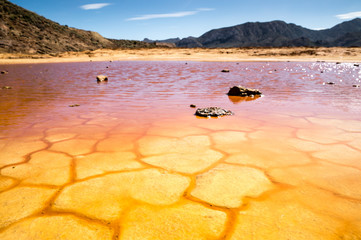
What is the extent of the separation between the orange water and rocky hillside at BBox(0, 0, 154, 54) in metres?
30.6

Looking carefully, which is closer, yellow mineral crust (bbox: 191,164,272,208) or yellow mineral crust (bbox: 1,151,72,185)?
yellow mineral crust (bbox: 191,164,272,208)

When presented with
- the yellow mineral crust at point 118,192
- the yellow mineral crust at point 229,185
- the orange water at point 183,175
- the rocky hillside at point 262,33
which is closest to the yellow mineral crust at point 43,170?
the orange water at point 183,175

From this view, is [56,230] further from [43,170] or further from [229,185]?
[229,185]

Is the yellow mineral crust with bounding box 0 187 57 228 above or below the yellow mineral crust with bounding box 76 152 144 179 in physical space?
below

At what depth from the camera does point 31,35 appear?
100 feet

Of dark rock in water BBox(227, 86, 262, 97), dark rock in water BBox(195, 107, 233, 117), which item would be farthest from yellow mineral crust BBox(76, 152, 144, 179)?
dark rock in water BBox(227, 86, 262, 97)

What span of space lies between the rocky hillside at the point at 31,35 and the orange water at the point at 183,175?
30.6m

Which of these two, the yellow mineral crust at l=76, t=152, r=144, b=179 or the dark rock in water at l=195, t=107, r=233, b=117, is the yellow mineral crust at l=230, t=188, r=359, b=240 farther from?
the dark rock in water at l=195, t=107, r=233, b=117

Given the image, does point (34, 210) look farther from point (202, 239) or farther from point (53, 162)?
point (202, 239)

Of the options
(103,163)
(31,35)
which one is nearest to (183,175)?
(103,163)

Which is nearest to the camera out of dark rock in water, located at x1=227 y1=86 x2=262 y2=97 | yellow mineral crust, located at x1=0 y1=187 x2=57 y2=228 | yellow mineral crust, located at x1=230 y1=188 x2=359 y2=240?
yellow mineral crust, located at x1=230 y1=188 x2=359 y2=240

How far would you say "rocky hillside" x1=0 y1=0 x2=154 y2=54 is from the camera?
2728 cm

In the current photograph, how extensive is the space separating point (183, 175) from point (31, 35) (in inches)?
1461

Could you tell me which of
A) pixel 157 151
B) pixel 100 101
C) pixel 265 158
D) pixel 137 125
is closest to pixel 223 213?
pixel 265 158
